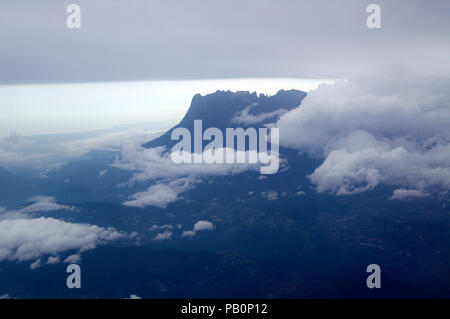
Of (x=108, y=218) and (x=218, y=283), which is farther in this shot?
(x=108, y=218)

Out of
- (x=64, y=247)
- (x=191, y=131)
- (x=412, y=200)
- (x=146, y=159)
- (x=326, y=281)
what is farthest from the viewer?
(x=191, y=131)

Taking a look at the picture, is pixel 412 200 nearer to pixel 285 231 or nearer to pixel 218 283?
pixel 285 231

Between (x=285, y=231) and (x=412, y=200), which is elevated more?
(x=412, y=200)

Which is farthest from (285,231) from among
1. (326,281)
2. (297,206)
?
(326,281)
